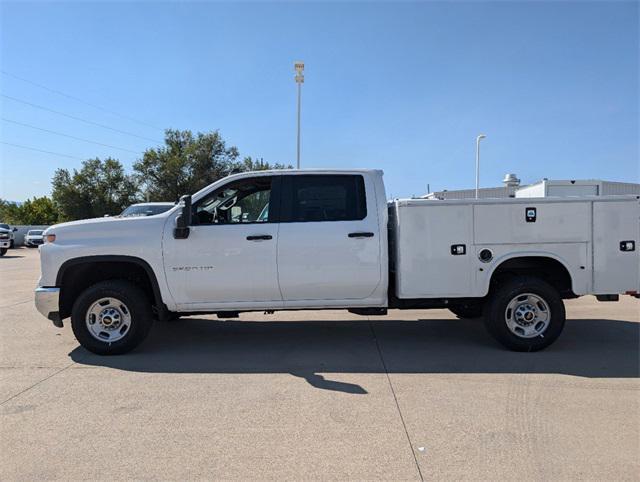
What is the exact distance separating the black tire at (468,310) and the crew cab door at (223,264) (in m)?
2.42

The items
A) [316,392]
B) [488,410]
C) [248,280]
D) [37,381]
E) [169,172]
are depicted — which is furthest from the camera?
[169,172]

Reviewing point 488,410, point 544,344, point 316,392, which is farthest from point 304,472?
point 544,344

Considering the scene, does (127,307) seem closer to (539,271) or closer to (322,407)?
(322,407)

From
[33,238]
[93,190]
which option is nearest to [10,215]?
[93,190]

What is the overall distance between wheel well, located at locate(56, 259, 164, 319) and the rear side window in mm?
1804

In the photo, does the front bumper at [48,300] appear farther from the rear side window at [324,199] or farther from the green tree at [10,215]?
the green tree at [10,215]

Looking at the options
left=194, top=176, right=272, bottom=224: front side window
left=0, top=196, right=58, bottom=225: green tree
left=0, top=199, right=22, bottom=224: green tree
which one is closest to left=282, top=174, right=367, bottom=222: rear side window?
left=194, top=176, right=272, bottom=224: front side window

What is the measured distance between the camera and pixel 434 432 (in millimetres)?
3570

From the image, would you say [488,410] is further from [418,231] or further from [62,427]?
[62,427]

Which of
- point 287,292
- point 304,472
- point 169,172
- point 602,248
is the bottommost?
point 304,472

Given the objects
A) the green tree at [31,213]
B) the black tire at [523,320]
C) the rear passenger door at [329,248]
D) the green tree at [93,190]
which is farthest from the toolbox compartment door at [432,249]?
the green tree at [31,213]

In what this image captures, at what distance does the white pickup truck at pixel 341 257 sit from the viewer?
5.43 meters

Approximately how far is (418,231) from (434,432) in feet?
8.11

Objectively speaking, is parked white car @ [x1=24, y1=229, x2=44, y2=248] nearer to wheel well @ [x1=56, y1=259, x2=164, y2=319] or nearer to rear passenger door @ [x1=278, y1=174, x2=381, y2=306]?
wheel well @ [x1=56, y1=259, x2=164, y2=319]
